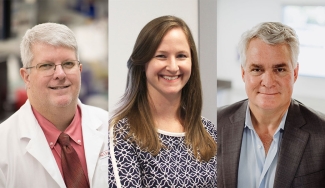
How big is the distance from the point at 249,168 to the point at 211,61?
566 millimetres

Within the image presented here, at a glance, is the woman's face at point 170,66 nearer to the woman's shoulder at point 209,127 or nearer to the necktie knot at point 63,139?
the woman's shoulder at point 209,127

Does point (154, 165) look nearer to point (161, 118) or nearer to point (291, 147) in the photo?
point (161, 118)

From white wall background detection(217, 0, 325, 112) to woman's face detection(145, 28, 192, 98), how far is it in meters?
0.23

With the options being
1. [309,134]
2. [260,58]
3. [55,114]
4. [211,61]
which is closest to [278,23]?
[260,58]

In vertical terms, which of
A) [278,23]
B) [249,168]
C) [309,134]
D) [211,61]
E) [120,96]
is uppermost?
[278,23]

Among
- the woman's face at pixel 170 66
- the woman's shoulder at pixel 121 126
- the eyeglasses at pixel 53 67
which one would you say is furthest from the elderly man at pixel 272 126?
the eyeglasses at pixel 53 67

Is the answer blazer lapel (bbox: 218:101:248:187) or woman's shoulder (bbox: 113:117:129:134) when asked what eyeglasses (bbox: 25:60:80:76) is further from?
blazer lapel (bbox: 218:101:248:187)

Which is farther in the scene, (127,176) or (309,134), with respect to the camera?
(309,134)

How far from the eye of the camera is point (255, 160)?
2.34 metres

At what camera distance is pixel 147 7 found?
7.75ft

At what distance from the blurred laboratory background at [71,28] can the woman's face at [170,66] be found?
241mm

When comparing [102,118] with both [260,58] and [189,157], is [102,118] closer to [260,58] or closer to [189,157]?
[189,157]

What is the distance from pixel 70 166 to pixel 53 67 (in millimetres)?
448

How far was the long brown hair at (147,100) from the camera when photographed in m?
2.19
